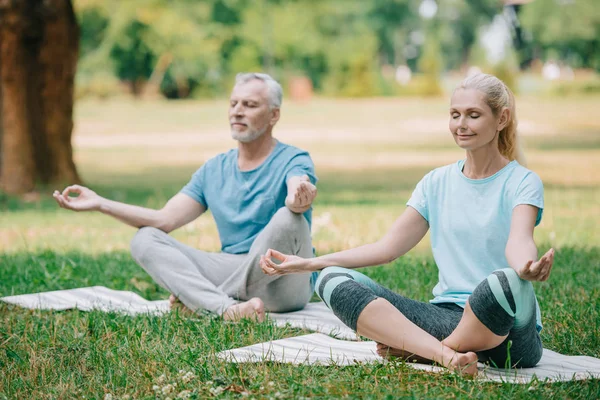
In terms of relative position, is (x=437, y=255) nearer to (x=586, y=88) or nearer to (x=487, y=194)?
(x=487, y=194)

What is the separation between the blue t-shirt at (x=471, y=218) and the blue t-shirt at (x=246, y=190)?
1355 mm

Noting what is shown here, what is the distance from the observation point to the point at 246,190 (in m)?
5.34

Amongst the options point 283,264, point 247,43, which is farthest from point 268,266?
point 247,43

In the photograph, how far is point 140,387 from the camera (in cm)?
365

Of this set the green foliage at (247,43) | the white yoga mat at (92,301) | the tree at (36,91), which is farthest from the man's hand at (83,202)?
the green foliage at (247,43)

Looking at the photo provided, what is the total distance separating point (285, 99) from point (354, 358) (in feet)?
149

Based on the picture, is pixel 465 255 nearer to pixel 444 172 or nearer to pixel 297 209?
pixel 444 172

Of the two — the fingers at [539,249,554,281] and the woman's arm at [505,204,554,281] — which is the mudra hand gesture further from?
the fingers at [539,249,554,281]

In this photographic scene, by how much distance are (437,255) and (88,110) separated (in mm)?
36862

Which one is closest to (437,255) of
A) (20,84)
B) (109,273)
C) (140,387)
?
(140,387)

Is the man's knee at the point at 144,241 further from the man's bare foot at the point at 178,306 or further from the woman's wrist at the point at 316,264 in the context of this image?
the woman's wrist at the point at 316,264

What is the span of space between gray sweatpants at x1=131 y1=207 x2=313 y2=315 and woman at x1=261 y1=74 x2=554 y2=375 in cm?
95

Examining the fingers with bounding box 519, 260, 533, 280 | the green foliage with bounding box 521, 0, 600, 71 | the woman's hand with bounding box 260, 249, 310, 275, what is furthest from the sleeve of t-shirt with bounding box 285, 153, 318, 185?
the green foliage with bounding box 521, 0, 600, 71

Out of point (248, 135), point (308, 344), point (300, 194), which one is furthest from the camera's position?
point (248, 135)
